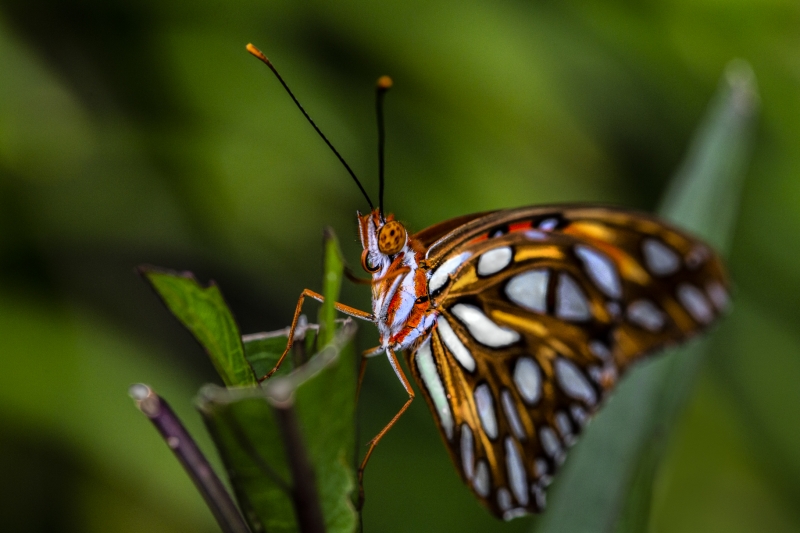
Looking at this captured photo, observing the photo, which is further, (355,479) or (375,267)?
(375,267)

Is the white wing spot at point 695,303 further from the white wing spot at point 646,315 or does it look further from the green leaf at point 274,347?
the green leaf at point 274,347

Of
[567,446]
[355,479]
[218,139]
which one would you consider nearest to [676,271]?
[567,446]

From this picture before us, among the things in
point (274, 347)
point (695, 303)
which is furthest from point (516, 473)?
point (274, 347)

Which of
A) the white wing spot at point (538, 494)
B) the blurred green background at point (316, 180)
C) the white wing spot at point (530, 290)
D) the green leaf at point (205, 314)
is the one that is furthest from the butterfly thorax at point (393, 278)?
the blurred green background at point (316, 180)

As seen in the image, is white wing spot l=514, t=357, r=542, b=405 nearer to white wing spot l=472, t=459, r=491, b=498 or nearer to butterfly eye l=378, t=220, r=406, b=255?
white wing spot l=472, t=459, r=491, b=498

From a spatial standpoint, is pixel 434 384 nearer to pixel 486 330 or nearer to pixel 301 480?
pixel 486 330

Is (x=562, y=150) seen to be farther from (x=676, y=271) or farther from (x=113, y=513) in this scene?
(x=113, y=513)

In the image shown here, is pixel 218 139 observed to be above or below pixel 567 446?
above
